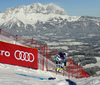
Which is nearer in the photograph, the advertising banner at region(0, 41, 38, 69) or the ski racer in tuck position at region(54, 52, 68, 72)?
the advertising banner at region(0, 41, 38, 69)

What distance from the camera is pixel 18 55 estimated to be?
1575 centimetres

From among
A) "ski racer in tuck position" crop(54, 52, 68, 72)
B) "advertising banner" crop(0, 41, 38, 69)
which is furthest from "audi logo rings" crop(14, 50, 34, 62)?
"ski racer in tuck position" crop(54, 52, 68, 72)

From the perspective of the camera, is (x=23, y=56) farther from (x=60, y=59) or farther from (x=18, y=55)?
(x=60, y=59)

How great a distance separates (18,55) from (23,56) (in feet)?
1.76

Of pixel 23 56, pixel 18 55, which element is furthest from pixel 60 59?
pixel 18 55

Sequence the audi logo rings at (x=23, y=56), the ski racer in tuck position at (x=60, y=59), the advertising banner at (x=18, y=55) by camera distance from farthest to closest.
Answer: the ski racer in tuck position at (x=60, y=59) < the audi logo rings at (x=23, y=56) < the advertising banner at (x=18, y=55)

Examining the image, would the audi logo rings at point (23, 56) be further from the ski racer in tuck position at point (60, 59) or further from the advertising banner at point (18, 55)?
the ski racer in tuck position at point (60, 59)

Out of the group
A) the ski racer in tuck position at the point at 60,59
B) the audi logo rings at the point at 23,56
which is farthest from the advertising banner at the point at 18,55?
the ski racer in tuck position at the point at 60,59

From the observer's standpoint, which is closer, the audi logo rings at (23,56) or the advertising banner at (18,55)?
the advertising banner at (18,55)

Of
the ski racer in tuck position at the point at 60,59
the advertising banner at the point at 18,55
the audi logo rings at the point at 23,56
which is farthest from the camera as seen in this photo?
the ski racer in tuck position at the point at 60,59

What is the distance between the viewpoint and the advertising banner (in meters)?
14.8

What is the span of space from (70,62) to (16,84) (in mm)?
16073

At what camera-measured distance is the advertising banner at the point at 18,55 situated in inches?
584

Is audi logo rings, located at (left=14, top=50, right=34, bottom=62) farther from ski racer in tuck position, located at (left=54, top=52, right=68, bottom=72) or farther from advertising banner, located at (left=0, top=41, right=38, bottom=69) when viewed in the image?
ski racer in tuck position, located at (left=54, top=52, right=68, bottom=72)
